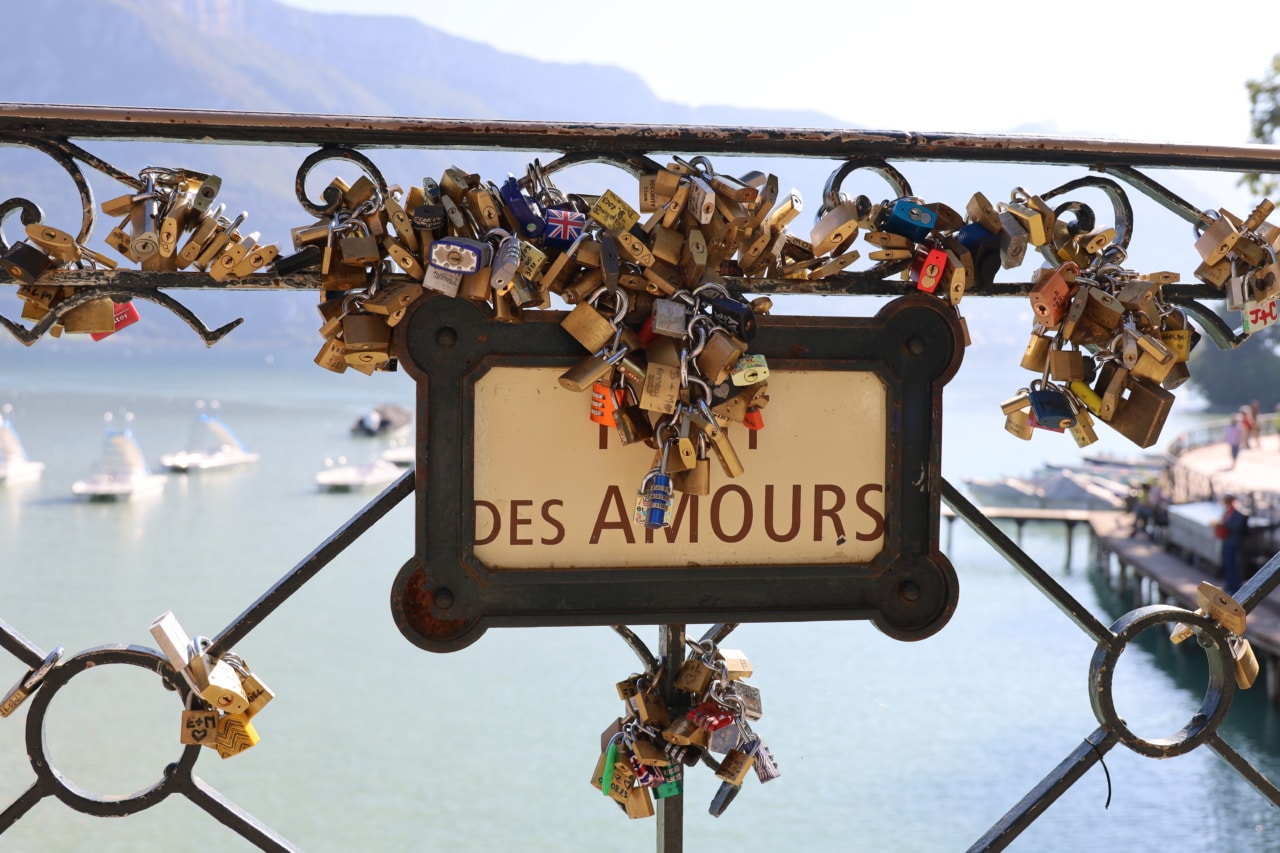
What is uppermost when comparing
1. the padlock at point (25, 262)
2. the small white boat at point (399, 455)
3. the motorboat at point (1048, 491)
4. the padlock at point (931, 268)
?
the padlock at point (931, 268)

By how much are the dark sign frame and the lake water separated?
15367 mm

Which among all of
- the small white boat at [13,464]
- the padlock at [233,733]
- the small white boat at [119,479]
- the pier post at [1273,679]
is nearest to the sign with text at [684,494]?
the padlock at [233,733]

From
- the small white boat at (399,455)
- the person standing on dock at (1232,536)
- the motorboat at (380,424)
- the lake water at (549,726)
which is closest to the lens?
the lake water at (549,726)

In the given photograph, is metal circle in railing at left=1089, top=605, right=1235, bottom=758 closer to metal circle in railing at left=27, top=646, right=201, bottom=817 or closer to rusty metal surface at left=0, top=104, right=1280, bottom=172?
rusty metal surface at left=0, top=104, right=1280, bottom=172

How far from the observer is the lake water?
19.6 metres

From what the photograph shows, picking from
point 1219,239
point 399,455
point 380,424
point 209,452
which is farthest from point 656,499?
point 380,424

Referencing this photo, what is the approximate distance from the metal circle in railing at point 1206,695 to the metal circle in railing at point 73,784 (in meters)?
1.06

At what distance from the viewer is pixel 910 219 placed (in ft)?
4.38

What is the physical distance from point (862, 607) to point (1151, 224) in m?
113

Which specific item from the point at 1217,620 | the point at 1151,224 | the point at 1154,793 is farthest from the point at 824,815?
the point at 1151,224

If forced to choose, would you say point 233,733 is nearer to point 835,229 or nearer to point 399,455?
point 835,229

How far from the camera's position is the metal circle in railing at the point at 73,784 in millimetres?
1240

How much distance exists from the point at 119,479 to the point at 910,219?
48698 mm

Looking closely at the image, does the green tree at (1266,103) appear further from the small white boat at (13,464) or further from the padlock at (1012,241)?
the small white boat at (13,464)
